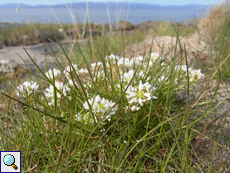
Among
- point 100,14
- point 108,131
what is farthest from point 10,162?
point 100,14

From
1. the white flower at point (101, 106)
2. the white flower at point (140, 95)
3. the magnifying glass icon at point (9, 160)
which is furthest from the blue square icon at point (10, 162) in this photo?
the white flower at point (140, 95)

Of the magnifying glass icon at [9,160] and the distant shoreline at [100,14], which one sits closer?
the magnifying glass icon at [9,160]

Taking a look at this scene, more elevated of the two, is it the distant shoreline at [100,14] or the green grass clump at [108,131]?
the distant shoreline at [100,14]

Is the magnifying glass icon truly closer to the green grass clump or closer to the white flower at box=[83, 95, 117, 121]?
the green grass clump

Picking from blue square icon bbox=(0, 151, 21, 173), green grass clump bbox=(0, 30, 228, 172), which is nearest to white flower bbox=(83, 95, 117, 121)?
green grass clump bbox=(0, 30, 228, 172)

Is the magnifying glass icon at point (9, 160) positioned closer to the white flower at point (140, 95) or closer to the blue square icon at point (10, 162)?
the blue square icon at point (10, 162)

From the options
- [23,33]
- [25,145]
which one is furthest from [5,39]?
[25,145]

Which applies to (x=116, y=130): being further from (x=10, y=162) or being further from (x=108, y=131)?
(x=10, y=162)

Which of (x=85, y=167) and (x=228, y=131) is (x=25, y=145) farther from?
(x=228, y=131)
